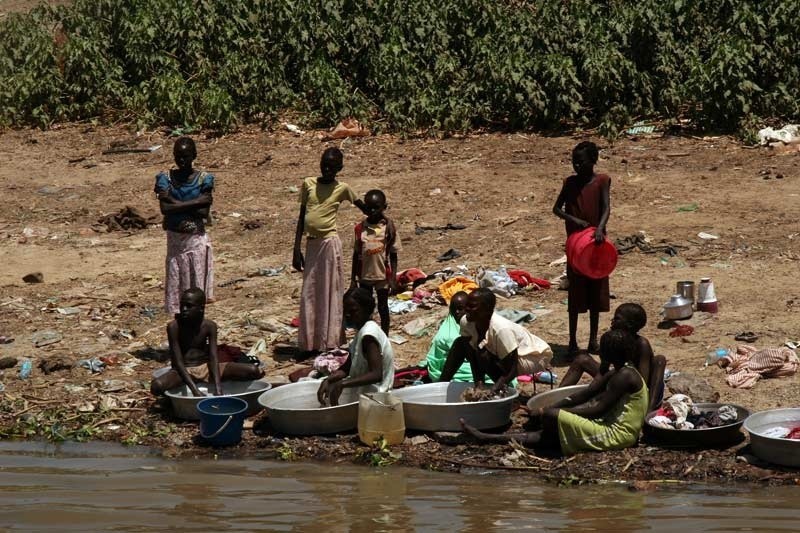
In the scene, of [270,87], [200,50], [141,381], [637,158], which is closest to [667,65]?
[637,158]

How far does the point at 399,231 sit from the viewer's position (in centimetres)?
1205

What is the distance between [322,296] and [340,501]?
93.9 inches

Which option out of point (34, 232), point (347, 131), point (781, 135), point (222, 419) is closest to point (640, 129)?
point (781, 135)

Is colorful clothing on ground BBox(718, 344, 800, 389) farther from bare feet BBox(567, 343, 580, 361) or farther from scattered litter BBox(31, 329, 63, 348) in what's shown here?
scattered litter BBox(31, 329, 63, 348)

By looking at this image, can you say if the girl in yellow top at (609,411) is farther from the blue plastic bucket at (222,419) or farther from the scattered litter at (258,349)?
the scattered litter at (258,349)

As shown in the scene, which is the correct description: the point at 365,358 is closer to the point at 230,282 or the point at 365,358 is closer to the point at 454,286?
the point at 454,286

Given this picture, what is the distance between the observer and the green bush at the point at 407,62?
14.3 meters

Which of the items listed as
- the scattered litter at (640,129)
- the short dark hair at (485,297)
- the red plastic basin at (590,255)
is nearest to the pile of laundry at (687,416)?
the short dark hair at (485,297)

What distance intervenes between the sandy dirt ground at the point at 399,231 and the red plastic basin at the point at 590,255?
2.57 ft

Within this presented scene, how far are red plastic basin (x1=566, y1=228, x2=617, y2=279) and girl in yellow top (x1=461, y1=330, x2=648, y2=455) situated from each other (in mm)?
1316

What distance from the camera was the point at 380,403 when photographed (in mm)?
7184

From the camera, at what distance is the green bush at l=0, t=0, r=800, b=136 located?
1427cm

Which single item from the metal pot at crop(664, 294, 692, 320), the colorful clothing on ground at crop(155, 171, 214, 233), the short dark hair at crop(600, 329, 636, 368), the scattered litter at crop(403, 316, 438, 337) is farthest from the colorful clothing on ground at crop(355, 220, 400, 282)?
the short dark hair at crop(600, 329, 636, 368)

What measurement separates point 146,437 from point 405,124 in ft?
26.1
